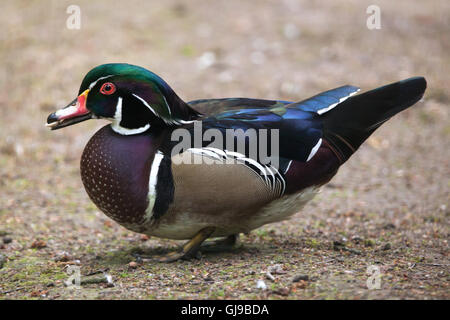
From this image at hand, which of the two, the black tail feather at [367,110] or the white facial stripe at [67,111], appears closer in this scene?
the white facial stripe at [67,111]

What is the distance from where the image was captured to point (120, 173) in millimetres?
3457

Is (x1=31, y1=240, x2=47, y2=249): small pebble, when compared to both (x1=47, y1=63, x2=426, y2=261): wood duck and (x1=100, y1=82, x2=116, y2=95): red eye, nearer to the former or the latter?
(x1=47, y1=63, x2=426, y2=261): wood duck

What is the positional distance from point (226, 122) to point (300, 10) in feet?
21.6

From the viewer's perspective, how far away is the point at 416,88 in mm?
3824

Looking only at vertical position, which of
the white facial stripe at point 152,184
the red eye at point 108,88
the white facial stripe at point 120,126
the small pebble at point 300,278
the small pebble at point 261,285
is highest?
the red eye at point 108,88

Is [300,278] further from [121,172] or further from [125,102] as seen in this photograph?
[125,102]

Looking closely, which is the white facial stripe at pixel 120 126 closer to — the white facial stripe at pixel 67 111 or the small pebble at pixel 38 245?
the white facial stripe at pixel 67 111

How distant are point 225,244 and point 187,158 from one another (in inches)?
35.5

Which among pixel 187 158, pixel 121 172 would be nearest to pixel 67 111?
pixel 121 172

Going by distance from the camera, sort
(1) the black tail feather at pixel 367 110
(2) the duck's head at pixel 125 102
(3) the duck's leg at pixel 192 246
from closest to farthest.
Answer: (2) the duck's head at pixel 125 102
(3) the duck's leg at pixel 192 246
(1) the black tail feather at pixel 367 110

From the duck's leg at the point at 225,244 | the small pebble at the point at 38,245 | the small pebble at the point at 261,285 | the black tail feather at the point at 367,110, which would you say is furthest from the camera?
the small pebble at the point at 38,245

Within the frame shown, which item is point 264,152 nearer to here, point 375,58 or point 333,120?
point 333,120

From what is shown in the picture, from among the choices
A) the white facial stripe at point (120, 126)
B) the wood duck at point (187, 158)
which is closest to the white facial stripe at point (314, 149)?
the wood duck at point (187, 158)

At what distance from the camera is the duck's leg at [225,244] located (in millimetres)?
4008
